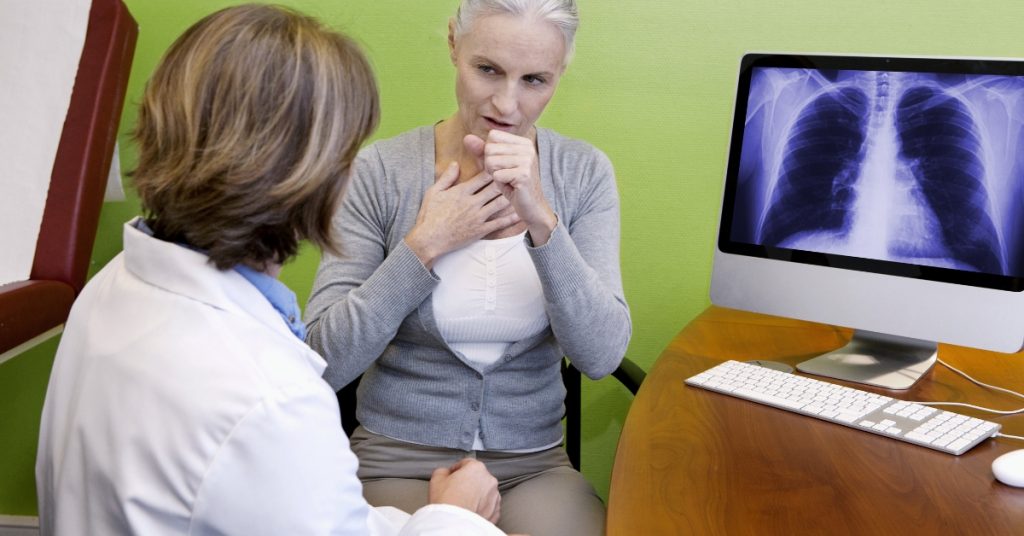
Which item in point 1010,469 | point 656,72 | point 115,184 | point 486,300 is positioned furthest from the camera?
point 656,72

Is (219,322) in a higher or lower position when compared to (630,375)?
higher

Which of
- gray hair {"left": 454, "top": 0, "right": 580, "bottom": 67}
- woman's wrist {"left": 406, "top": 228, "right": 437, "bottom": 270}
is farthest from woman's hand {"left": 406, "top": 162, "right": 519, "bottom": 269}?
gray hair {"left": 454, "top": 0, "right": 580, "bottom": 67}

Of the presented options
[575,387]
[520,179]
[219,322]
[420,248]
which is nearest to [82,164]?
[420,248]

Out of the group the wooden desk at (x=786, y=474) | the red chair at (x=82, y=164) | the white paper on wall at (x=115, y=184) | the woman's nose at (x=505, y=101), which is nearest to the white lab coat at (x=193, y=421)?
the wooden desk at (x=786, y=474)

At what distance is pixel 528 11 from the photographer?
160 cm

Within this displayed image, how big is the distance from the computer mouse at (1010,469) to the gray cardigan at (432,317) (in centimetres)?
60

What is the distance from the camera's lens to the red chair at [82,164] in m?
1.82

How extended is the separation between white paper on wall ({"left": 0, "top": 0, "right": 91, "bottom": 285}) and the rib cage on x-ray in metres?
1.29

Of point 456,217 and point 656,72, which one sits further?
point 656,72

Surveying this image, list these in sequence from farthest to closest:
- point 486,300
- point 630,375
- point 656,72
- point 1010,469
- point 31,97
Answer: point 656,72
point 31,97
point 630,375
point 486,300
point 1010,469

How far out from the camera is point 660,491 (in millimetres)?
1175

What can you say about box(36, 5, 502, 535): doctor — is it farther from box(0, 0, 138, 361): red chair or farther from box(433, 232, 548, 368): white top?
box(0, 0, 138, 361): red chair

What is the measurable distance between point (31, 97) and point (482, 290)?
0.99m

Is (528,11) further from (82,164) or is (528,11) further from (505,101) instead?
(82,164)
